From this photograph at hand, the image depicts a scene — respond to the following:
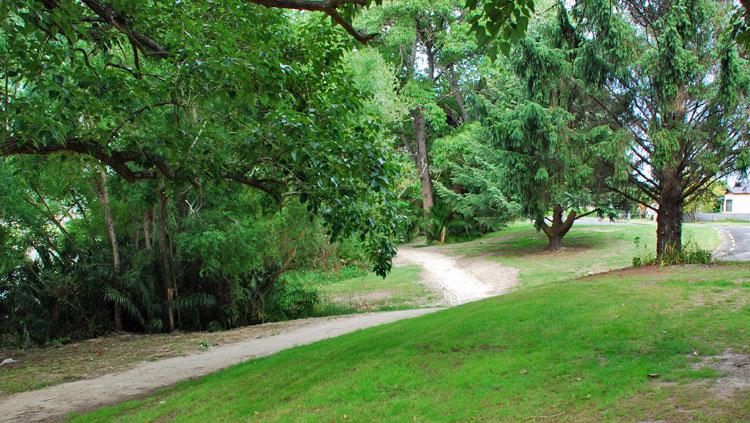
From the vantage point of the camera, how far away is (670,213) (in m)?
14.8

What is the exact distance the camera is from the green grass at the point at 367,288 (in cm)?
1912

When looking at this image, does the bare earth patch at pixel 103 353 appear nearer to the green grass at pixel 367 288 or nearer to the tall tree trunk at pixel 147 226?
the tall tree trunk at pixel 147 226

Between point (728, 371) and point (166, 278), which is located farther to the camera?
point (166, 278)

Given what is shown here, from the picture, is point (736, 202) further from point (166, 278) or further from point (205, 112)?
point (205, 112)

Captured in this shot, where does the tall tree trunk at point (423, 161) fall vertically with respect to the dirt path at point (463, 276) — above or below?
above

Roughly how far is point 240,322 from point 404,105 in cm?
1790

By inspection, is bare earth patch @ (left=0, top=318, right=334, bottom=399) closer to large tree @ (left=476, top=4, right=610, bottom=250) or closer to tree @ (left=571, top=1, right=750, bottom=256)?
large tree @ (left=476, top=4, right=610, bottom=250)

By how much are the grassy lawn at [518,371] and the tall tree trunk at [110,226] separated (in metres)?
6.89

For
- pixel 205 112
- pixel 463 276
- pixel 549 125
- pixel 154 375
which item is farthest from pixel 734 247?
pixel 205 112

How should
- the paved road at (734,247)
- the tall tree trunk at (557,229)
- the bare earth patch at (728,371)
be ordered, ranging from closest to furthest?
the bare earth patch at (728,371) → the paved road at (734,247) → the tall tree trunk at (557,229)

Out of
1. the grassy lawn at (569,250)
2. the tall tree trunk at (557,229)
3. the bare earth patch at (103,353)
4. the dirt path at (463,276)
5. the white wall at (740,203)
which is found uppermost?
the white wall at (740,203)

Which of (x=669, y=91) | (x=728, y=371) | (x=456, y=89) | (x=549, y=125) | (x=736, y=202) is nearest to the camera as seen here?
(x=728, y=371)

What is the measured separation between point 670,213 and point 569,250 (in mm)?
11426

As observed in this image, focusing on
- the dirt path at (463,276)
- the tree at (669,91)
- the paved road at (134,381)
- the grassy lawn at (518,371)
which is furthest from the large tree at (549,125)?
the paved road at (134,381)
